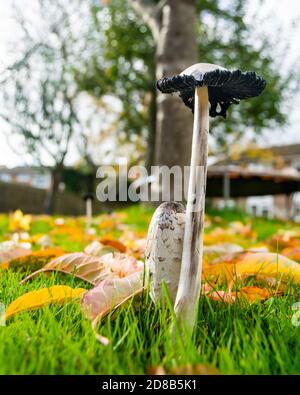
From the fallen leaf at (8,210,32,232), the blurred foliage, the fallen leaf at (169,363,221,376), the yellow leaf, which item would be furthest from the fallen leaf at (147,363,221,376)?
the blurred foliage

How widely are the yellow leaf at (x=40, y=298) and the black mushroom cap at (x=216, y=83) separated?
0.55 meters

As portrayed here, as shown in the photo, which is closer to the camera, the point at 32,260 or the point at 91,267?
the point at 91,267

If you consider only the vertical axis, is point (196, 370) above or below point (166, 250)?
below

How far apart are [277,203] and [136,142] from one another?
20.3 meters

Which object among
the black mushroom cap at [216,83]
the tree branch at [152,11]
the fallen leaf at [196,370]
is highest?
the tree branch at [152,11]

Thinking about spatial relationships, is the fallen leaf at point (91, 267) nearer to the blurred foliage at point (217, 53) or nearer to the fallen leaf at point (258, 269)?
the fallen leaf at point (258, 269)

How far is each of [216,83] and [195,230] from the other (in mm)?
315

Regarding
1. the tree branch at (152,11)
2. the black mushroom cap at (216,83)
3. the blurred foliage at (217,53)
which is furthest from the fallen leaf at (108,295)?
the blurred foliage at (217,53)

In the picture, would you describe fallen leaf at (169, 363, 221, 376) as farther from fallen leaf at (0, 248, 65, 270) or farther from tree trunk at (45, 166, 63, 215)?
tree trunk at (45, 166, 63, 215)

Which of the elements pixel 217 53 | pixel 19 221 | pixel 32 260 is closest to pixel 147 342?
pixel 32 260

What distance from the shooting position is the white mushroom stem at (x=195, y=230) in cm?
96

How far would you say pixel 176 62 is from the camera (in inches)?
183

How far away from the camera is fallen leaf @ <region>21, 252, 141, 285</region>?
148 centimetres

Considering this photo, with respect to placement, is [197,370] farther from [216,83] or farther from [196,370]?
[216,83]
